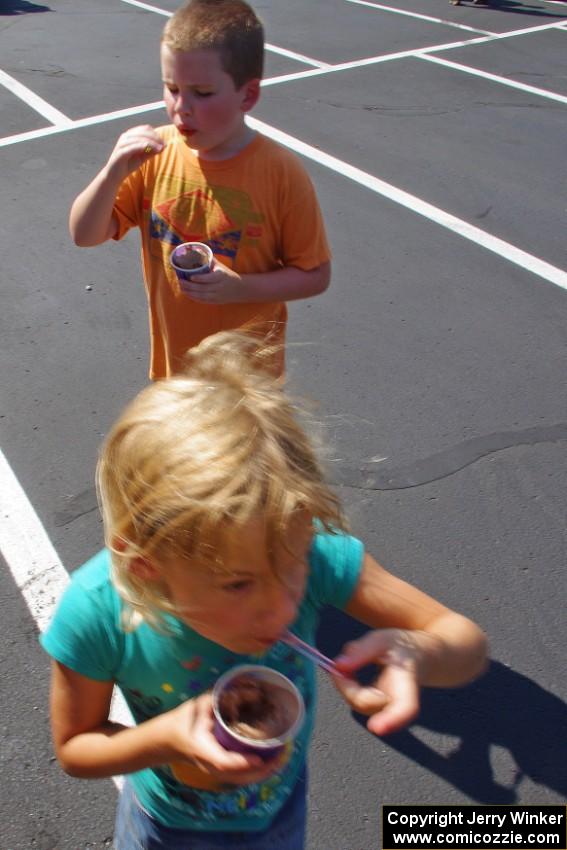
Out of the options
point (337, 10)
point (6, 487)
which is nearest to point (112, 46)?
point (337, 10)

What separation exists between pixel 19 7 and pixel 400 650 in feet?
50.2

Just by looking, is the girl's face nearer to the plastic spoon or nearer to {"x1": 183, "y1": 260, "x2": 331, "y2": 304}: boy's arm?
the plastic spoon

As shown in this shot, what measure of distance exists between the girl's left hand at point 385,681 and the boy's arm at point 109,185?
1.81 m

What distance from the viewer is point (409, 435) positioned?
4555mm

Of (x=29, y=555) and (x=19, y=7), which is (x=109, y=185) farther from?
(x=19, y=7)

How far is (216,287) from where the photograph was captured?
2.62m

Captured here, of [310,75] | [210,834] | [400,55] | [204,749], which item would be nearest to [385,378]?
[210,834]

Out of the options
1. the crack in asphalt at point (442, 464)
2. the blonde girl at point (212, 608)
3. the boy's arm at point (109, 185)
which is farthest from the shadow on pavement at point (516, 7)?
the blonde girl at point (212, 608)

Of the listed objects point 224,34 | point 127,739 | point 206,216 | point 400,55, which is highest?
point 224,34

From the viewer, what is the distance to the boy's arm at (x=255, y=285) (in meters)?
2.61

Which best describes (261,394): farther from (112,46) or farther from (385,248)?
(112,46)

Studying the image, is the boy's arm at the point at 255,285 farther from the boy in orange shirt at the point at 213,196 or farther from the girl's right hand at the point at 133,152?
the girl's right hand at the point at 133,152

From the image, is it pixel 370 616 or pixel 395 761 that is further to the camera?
pixel 395 761

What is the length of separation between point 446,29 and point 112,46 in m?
4.82
